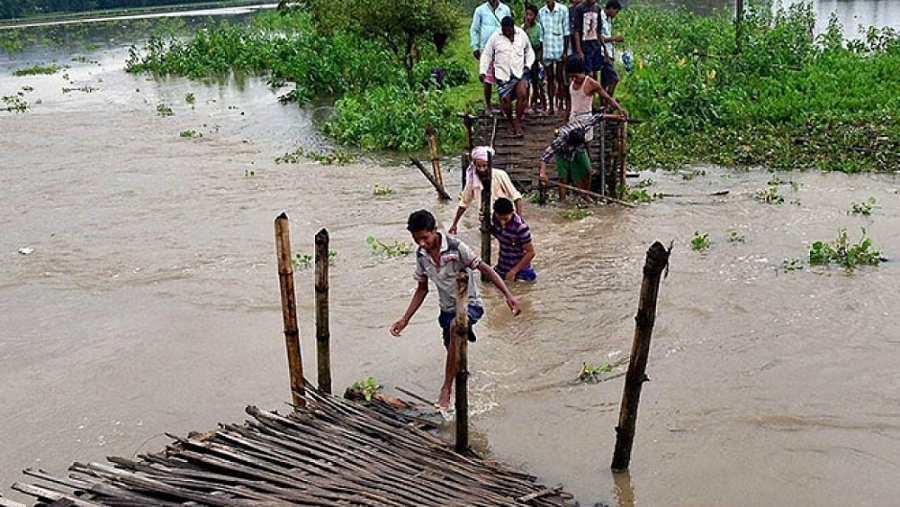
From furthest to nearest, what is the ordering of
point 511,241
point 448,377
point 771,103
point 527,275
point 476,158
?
point 771,103 < point 527,275 < point 476,158 < point 511,241 < point 448,377

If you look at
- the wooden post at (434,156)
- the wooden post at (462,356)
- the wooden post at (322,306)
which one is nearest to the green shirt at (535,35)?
the wooden post at (434,156)

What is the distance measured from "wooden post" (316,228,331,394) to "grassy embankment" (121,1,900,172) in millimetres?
7631

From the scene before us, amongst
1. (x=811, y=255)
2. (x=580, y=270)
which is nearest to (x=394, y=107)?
(x=580, y=270)

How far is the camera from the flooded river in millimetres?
5383

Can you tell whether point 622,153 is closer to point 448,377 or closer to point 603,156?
point 603,156

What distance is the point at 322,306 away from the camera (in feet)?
16.5

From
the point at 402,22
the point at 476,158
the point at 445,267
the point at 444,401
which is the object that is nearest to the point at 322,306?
the point at 445,267

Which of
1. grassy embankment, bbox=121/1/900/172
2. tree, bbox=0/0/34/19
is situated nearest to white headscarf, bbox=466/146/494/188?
grassy embankment, bbox=121/1/900/172

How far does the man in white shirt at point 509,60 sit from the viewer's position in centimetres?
991

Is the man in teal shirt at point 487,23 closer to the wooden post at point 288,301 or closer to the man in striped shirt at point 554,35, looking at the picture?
the man in striped shirt at point 554,35

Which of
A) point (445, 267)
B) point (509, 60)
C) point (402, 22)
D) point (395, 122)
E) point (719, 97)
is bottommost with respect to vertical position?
point (445, 267)

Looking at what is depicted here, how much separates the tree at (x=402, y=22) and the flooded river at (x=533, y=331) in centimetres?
666

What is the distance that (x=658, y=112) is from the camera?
13703 mm

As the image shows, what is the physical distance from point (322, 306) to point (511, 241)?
2.64 m
